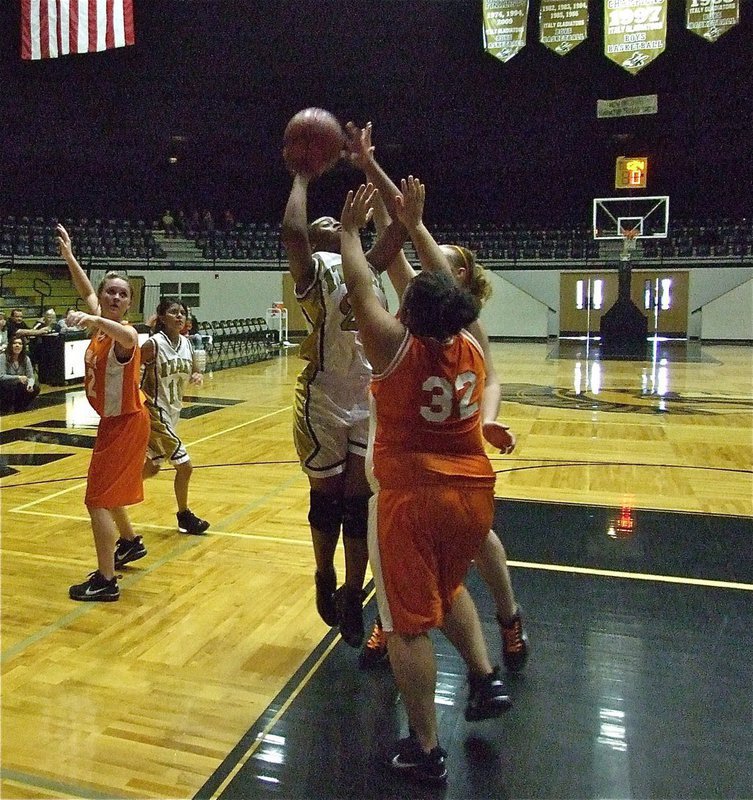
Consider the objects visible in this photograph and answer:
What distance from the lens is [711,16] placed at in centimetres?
1133

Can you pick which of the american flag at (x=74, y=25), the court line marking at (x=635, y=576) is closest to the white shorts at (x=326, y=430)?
the court line marking at (x=635, y=576)

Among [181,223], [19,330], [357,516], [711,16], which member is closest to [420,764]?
[357,516]

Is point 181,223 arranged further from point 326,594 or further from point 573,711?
point 573,711

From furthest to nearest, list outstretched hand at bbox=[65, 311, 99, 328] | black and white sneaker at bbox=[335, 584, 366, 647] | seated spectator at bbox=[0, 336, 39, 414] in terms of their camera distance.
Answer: seated spectator at bbox=[0, 336, 39, 414] → outstretched hand at bbox=[65, 311, 99, 328] → black and white sneaker at bbox=[335, 584, 366, 647]

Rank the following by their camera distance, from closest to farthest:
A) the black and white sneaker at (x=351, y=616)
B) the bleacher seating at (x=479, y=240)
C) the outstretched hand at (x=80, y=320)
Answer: the black and white sneaker at (x=351, y=616) < the outstretched hand at (x=80, y=320) < the bleacher seating at (x=479, y=240)

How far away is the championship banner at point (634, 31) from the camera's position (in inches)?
456

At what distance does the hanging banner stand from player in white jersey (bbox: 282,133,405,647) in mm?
10748

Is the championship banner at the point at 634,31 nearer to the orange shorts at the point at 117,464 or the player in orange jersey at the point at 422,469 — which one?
the orange shorts at the point at 117,464

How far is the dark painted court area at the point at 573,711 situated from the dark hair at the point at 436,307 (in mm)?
1186

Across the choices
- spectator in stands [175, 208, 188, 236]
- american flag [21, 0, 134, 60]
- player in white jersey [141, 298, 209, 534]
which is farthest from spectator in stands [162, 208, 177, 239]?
player in white jersey [141, 298, 209, 534]

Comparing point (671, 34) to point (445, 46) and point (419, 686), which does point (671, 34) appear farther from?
point (419, 686)

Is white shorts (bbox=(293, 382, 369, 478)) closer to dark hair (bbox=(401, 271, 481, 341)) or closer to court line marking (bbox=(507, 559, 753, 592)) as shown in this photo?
dark hair (bbox=(401, 271, 481, 341))

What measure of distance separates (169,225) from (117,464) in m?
18.8

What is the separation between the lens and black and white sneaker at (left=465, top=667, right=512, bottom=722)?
2.22m
